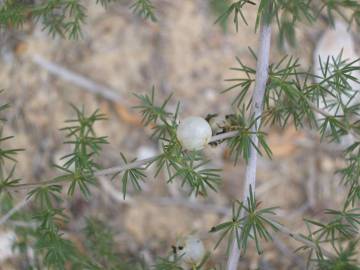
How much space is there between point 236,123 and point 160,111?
25cm

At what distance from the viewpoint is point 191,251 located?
1791 millimetres

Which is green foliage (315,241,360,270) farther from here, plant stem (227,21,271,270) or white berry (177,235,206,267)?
white berry (177,235,206,267)

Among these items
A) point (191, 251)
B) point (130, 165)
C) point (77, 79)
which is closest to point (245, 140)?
point (130, 165)

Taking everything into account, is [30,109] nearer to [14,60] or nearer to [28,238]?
[14,60]

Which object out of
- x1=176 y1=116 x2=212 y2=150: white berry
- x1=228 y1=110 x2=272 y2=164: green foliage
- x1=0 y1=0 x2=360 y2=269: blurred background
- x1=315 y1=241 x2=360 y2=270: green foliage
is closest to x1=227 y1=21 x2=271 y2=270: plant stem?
x1=228 y1=110 x2=272 y2=164: green foliage

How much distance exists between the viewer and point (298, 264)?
2.66m

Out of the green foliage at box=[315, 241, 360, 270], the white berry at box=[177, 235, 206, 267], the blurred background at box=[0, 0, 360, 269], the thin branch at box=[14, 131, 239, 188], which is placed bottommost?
the green foliage at box=[315, 241, 360, 270]

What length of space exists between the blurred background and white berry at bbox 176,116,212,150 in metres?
1.37

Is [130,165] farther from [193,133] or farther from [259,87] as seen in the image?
[259,87]

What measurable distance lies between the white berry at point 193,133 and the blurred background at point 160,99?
1.37 m

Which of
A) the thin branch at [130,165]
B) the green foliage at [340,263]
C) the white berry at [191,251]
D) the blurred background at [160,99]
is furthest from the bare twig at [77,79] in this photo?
the green foliage at [340,263]

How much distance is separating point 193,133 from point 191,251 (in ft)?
1.61

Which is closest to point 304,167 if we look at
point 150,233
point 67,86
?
point 150,233

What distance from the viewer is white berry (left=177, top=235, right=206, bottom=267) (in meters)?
1.79
